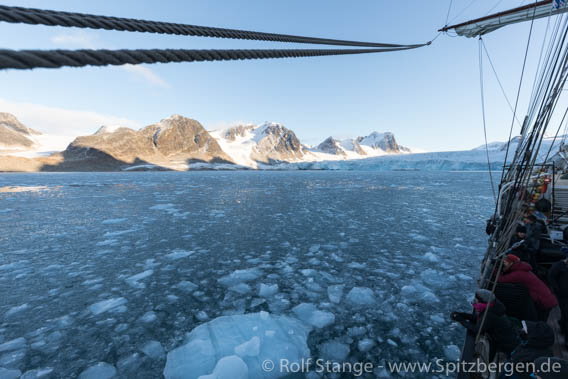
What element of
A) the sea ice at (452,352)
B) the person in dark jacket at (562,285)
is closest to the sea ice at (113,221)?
the sea ice at (452,352)

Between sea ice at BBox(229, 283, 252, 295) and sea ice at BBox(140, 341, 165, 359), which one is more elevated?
sea ice at BBox(140, 341, 165, 359)

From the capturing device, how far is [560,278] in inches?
135

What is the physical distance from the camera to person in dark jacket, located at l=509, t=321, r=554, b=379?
2.17 metres

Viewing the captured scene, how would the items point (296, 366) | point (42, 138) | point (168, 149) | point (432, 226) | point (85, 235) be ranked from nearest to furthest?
point (296, 366), point (85, 235), point (432, 226), point (168, 149), point (42, 138)

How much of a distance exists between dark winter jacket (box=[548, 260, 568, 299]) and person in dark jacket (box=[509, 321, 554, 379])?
1675mm

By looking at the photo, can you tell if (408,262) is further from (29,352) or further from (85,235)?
(85,235)

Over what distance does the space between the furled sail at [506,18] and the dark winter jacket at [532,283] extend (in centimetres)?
1254

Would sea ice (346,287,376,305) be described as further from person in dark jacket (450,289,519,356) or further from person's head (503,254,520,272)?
person's head (503,254,520,272)

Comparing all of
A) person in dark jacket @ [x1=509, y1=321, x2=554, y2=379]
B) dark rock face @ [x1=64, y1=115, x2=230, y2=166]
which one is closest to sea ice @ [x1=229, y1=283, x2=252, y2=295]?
person in dark jacket @ [x1=509, y1=321, x2=554, y2=379]

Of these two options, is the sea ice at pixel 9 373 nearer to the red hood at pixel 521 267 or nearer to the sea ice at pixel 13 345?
the sea ice at pixel 13 345

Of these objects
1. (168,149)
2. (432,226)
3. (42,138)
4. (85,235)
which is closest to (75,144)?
(168,149)

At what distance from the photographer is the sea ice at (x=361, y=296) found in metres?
4.51

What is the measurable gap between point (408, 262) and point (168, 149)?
159645 mm

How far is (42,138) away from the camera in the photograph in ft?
601
